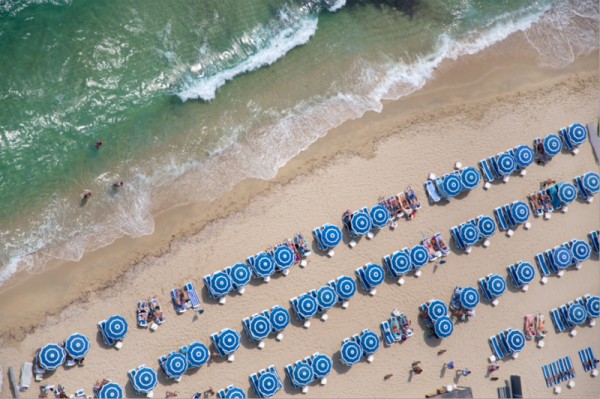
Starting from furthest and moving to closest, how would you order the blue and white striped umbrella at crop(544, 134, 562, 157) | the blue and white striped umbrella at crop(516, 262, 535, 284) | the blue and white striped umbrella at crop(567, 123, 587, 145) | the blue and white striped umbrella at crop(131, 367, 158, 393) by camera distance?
the blue and white striped umbrella at crop(567, 123, 587, 145) < the blue and white striped umbrella at crop(544, 134, 562, 157) < the blue and white striped umbrella at crop(516, 262, 535, 284) < the blue and white striped umbrella at crop(131, 367, 158, 393)

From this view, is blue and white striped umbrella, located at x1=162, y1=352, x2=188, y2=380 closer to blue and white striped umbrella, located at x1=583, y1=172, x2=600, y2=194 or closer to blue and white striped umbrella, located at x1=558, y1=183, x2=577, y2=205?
blue and white striped umbrella, located at x1=558, y1=183, x2=577, y2=205

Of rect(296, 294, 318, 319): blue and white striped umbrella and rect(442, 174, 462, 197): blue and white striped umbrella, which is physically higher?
rect(442, 174, 462, 197): blue and white striped umbrella

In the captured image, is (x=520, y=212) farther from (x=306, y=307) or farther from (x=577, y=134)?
(x=306, y=307)

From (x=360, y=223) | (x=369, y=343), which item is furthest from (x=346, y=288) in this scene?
(x=360, y=223)

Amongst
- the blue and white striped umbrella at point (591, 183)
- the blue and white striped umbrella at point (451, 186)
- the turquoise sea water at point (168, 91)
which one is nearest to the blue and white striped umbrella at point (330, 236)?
the turquoise sea water at point (168, 91)

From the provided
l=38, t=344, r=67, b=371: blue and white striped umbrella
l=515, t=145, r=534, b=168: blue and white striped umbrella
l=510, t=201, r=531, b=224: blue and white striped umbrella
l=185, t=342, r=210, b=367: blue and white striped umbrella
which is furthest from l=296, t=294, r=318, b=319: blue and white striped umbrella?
l=515, t=145, r=534, b=168: blue and white striped umbrella
